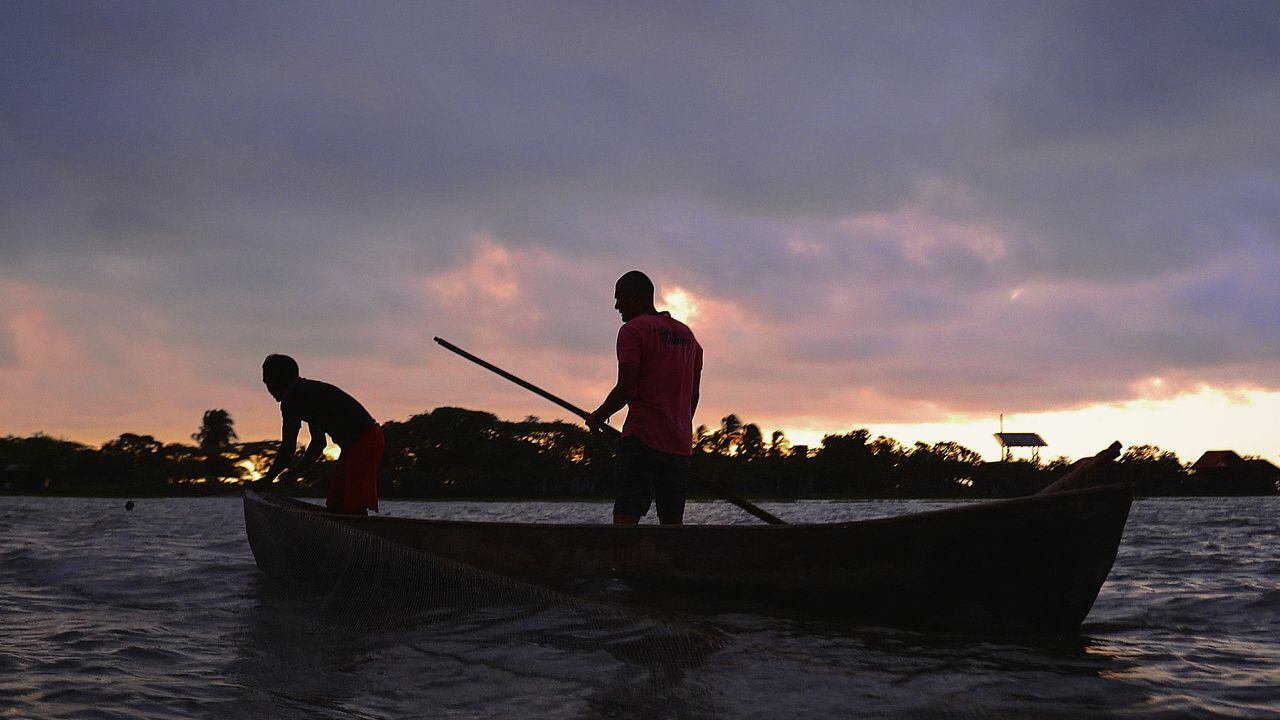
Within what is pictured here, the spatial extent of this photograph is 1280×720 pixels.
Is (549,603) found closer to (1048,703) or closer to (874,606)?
(874,606)

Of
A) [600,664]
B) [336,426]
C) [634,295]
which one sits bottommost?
[600,664]

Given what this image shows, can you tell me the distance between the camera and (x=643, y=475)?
19.0 feet

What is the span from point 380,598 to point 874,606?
2829 mm

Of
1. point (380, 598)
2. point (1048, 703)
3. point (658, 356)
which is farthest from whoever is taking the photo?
point (658, 356)

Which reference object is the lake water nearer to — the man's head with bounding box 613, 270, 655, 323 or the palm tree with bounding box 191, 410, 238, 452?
the man's head with bounding box 613, 270, 655, 323

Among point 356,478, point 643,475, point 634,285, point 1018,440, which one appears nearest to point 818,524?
point 643,475

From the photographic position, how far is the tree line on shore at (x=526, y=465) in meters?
90.8

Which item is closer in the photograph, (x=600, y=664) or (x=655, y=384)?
(x=600, y=664)

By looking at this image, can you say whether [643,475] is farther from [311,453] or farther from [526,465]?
[526,465]

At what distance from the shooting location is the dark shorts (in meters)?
5.73

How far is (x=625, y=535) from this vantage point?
5238 mm

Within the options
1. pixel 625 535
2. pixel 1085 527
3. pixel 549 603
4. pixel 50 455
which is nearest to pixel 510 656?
pixel 549 603

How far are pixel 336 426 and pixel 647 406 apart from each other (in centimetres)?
270

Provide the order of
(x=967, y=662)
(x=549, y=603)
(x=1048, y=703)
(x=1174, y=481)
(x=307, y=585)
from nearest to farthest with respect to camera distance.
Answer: (x=1048, y=703)
(x=967, y=662)
(x=549, y=603)
(x=307, y=585)
(x=1174, y=481)
